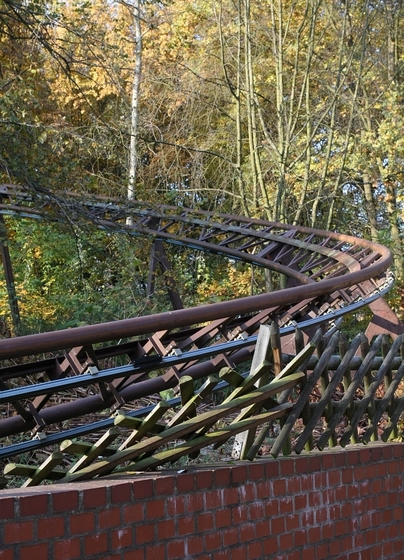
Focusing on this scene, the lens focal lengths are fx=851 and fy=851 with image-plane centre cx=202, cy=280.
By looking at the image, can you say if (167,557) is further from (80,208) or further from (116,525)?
(80,208)

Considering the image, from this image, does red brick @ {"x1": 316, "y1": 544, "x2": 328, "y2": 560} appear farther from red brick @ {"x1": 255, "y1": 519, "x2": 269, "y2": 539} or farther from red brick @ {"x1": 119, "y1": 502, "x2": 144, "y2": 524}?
red brick @ {"x1": 119, "y1": 502, "x2": 144, "y2": 524}

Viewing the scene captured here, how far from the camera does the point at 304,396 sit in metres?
4.47

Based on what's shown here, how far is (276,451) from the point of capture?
4.25m

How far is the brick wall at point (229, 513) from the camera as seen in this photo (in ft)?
9.93

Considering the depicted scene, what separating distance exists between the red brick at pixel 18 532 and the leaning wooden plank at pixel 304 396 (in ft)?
5.31

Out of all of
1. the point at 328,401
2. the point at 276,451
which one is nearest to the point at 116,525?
the point at 276,451

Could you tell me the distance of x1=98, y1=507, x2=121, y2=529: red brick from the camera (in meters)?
3.20

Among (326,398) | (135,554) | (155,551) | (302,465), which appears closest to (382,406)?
(326,398)

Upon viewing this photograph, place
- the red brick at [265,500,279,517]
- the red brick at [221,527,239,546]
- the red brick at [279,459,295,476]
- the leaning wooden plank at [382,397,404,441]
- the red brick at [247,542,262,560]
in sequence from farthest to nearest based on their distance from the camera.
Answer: the leaning wooden plank at [382,397,404,441], the red brick at [279,459,295,476], the red brick at [265,500,279,517], the red brick at [247,542,262,560], the red brick at [221,527,239,546]

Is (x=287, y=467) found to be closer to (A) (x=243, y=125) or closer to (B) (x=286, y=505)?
(B) (x=286, y=505)

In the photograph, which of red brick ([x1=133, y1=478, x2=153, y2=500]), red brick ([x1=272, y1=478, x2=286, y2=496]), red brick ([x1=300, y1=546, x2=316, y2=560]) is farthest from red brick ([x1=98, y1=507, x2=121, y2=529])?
red brick ([x1=300, y1=546, x2=316, y2=560])

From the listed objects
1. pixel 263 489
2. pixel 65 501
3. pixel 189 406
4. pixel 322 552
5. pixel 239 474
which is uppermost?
pixel 189 406

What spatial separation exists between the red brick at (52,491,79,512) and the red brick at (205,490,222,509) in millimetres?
760

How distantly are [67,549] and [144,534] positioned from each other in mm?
402
